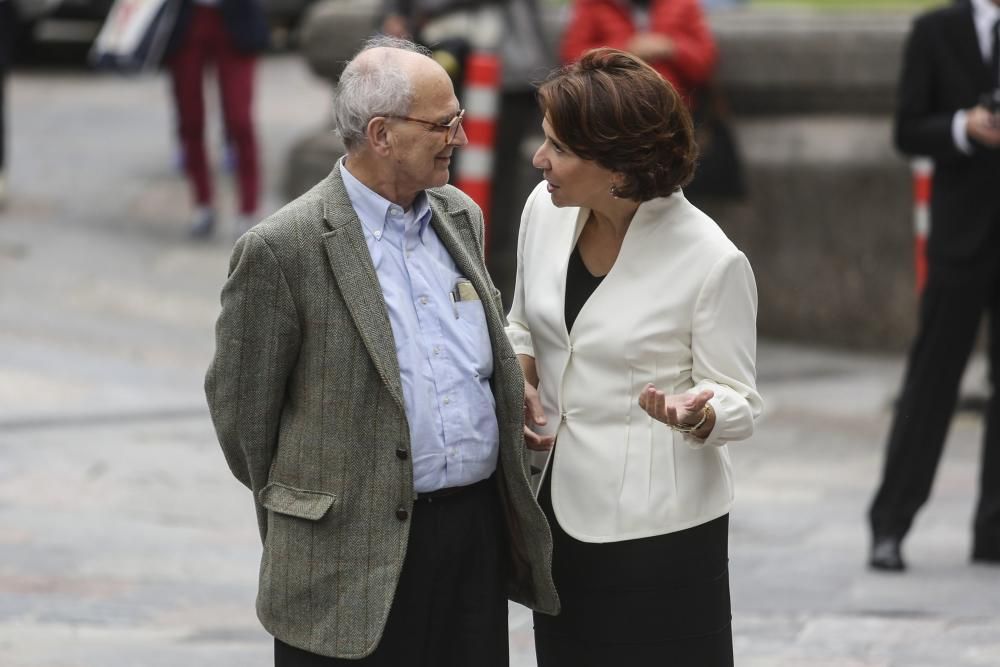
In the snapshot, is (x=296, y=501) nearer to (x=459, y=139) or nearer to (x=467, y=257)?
(x=467, y=257)

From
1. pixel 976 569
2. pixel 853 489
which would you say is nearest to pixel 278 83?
pixel 853 489

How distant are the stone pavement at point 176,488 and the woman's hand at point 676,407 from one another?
1.84m

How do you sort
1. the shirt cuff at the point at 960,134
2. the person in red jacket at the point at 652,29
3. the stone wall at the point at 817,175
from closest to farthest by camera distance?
the shirt cuff at the point at 960,134, the person in red jacket at the point at 652,29, the stone wall at the point at 817,175

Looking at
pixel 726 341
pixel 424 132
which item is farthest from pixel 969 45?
pixel 424 132

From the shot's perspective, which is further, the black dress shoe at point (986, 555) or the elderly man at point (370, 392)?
the black dress shoe at point (986, 555)

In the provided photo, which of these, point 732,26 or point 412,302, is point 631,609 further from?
point 732,26

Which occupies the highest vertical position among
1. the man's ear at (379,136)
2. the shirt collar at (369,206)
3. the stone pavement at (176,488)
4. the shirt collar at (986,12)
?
the man's ear at (379,136)

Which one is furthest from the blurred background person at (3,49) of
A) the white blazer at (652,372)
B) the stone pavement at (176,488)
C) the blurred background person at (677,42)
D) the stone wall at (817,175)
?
the white blazer at (652,372)

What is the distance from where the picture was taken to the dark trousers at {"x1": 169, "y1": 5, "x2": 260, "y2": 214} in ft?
33.2

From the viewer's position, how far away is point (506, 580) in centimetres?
358

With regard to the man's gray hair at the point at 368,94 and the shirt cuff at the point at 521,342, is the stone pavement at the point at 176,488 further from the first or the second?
the man's gray hair at the point at 368,94

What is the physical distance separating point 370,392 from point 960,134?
303cm

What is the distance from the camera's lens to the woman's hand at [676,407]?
3.26m

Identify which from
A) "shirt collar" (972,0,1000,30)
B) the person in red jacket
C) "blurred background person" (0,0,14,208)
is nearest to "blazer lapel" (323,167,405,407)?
"shirt collar" (972,0,1000,30)
